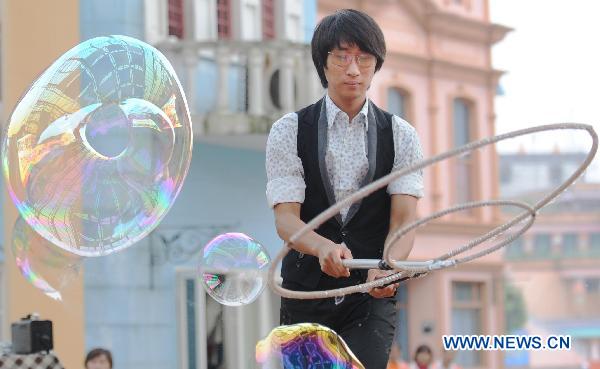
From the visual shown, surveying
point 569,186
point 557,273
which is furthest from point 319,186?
point 557,273

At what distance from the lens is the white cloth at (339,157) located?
473 centimetres

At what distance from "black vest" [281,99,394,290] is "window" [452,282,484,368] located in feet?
70.6

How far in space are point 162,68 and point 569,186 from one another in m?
2.51

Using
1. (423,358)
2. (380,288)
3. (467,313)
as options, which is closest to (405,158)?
(380,288)

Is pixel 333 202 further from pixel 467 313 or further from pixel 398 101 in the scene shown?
pixel 467 313

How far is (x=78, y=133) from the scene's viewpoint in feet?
20.9

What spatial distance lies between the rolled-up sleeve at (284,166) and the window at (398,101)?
20.4m

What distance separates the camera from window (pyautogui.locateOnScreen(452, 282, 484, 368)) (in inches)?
1039

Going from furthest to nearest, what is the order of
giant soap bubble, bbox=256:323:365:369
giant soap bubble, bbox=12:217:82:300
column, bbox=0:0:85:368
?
1. column, bbox=0:0:85:368
2. giant soap bubble, bbox=12:217:82:300
3. giant soap bubble, bbox=256:323:365:369

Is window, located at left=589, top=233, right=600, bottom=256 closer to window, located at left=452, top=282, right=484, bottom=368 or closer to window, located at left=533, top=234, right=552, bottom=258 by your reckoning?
window, located at left=533, top=234, right=552, bottom=258

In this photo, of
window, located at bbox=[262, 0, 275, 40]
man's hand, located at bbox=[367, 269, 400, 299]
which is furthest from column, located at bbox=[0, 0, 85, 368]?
man's hand, located at bbox=[367, 269, 400, 299]

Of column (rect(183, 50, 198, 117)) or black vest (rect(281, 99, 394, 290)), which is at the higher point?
column (rect(183, 50, 198, 117))

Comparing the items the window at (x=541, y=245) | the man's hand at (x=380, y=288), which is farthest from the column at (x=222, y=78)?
the window at (x=541, y=245)

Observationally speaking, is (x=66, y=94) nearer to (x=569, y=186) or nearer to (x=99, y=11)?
(x=569, y=186)
